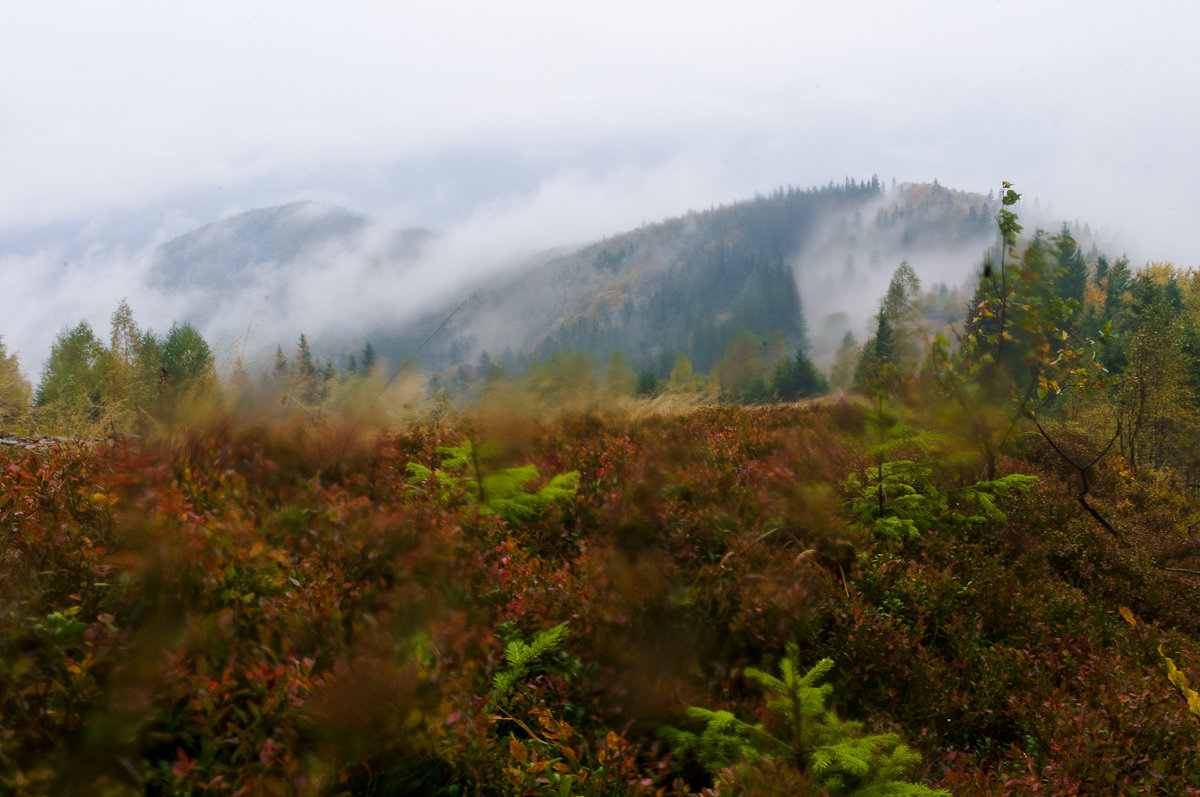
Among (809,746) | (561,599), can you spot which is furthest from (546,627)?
(809,746)

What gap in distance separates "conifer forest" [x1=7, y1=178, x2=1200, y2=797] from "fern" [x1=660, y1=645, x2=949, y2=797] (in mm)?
14

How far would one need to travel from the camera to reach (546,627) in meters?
2.66

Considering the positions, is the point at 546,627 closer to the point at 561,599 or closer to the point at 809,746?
the point at 561,599

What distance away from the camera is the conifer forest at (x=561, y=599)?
64.7 inches

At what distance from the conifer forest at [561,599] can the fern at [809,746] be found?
0.01m

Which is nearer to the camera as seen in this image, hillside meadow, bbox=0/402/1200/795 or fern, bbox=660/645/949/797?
hillside meadow, bbox=0/402/1200/795

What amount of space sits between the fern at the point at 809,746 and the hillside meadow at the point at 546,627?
0.02 meters

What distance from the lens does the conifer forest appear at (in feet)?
5.39

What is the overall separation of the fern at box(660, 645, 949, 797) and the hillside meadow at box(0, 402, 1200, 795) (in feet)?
0.05

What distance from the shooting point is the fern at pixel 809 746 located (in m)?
2.07

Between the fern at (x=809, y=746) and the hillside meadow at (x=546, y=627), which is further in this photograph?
the fern at (x=809, y=746)

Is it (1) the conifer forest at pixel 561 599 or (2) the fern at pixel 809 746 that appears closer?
(1) the conifer forest at pixel 561 599

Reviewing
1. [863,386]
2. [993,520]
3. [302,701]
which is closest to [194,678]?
[302,701]

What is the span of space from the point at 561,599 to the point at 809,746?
1.19 m
